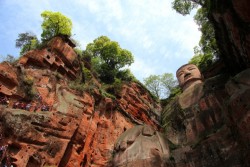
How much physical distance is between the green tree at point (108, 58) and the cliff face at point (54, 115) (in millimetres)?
4781

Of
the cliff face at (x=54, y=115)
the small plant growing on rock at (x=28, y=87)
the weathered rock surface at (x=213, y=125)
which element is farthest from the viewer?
the small plant growing on rock at (x=28, y=87)

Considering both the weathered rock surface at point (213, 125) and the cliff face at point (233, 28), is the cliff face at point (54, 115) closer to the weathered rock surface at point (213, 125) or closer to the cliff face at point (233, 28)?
the weathered rock surface at point (213, 125)

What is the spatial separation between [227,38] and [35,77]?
42.2 ft

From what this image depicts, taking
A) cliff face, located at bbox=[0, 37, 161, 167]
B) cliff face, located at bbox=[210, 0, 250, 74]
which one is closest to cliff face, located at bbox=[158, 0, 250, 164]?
cliff face, located at bbox=[210, 0, 250, 74]

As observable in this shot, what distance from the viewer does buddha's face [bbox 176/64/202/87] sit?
890 inches

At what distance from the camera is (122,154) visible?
17.0m

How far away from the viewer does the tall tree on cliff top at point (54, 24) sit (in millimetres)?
30009

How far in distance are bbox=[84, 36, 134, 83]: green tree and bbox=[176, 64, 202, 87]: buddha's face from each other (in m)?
7.13

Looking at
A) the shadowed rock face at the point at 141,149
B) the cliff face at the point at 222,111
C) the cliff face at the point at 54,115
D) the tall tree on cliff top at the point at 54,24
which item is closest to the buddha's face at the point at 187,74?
the cliff face at the point at 222,111

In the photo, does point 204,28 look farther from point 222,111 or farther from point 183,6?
point 222,111

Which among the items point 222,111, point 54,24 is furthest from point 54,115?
point 54,24

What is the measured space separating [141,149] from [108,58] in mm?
15358

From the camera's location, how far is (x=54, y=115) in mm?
15586

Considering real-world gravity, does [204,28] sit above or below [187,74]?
above
